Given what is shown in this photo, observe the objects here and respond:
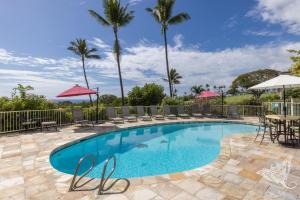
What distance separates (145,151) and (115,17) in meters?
13.3

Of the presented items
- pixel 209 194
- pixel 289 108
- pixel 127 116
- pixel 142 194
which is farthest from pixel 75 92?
pixel 289 108

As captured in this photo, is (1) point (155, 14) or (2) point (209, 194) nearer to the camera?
(2) point (209, 194)

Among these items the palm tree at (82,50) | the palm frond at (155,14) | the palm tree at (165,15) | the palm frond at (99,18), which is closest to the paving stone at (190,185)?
the palm tree at (165,15)

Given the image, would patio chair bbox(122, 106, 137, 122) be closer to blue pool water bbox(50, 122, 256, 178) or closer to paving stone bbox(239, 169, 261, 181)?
blue pool water bbox(50, 122, 256, 178)

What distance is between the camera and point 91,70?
2525cm

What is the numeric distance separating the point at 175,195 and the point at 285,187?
1.93 m

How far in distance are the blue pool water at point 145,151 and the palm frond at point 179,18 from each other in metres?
11.4

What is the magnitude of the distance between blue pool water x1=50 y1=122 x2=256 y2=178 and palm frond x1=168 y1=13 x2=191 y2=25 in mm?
11440

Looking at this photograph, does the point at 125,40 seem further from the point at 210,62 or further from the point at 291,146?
the point at 291,146

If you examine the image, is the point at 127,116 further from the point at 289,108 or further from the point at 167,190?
the point at 289,108

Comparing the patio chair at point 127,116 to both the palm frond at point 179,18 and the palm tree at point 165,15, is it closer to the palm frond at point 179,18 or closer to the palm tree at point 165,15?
the palm tree at point 165,15

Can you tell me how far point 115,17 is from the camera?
49.8 feet

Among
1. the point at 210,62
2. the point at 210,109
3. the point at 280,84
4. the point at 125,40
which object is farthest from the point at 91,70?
the point at 280,84

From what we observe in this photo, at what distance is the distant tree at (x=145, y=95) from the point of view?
1753 centimetres
